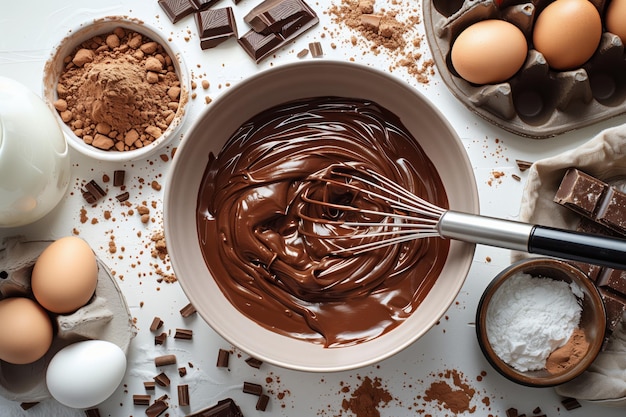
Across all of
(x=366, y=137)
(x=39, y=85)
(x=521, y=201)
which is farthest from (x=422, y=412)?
(x=39, y=85)

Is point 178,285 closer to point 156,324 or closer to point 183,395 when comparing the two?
point 156,324

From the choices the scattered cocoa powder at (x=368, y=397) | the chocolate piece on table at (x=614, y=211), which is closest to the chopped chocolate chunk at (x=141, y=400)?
the scattered cocoa powder at (x=368, y=397)

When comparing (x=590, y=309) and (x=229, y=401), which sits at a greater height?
(x=590, y=309)

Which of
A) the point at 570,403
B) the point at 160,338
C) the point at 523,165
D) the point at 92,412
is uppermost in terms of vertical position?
the point at 523,165

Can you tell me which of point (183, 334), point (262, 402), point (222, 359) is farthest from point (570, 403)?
point (183, 334)

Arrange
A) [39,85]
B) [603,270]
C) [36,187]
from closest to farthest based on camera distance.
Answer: [36,187], [603,270], [39,85]

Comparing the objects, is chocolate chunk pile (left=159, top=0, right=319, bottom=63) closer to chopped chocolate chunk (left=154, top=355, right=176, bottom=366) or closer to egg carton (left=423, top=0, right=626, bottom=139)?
egg carton (left=423, top=0, right=626, bottom=139)

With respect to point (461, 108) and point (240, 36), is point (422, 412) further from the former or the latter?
point (240, 36)

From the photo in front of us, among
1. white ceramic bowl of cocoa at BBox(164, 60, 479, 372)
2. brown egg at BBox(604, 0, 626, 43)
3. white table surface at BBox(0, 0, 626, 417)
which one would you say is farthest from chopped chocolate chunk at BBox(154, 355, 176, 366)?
brown egg at BBox(604, 0, 626, 43)
